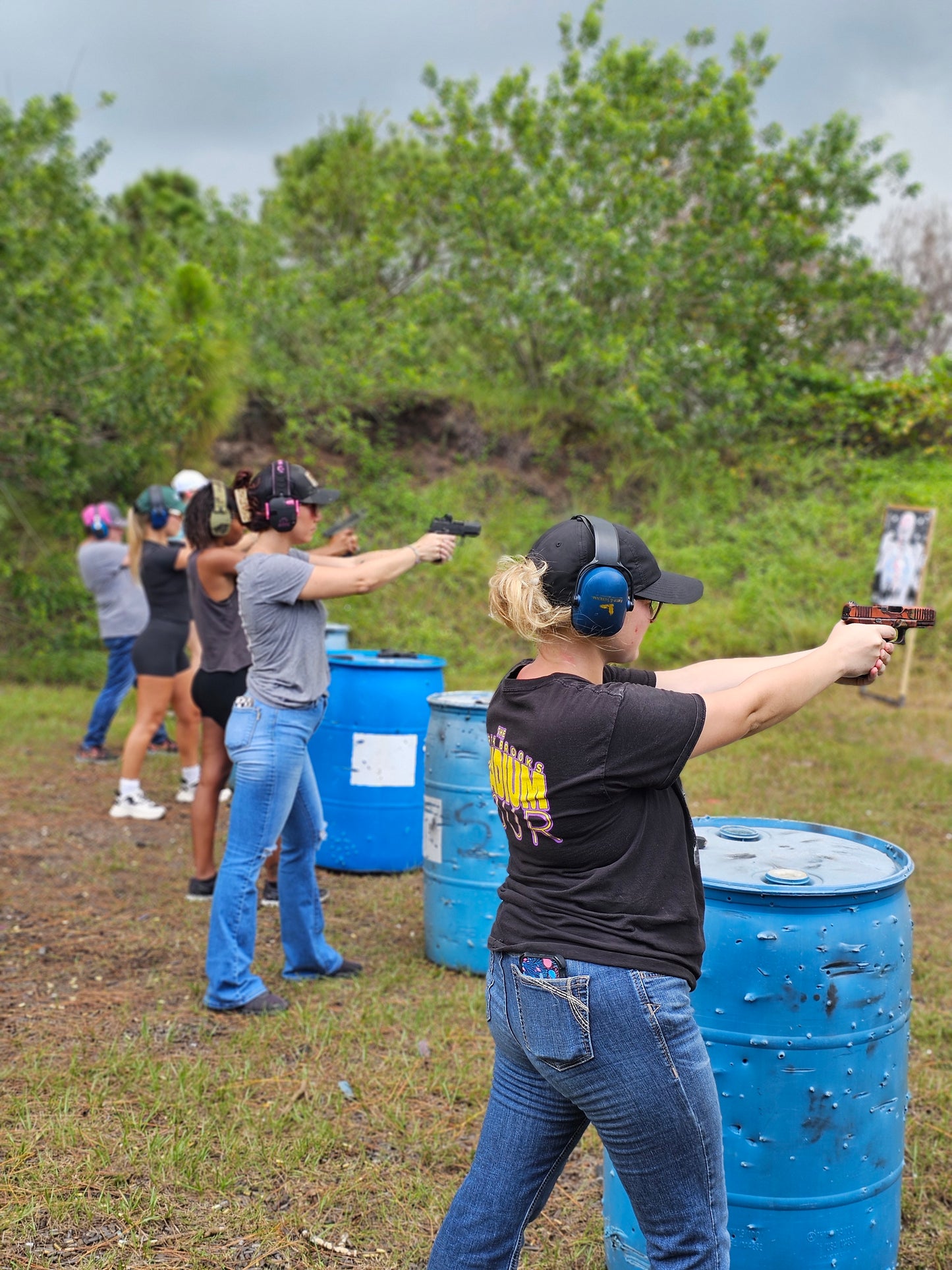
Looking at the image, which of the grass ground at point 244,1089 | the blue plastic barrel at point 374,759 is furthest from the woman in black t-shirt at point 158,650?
the blue plastic barrel at point 374,759

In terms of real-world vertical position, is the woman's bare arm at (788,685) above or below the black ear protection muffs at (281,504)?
below

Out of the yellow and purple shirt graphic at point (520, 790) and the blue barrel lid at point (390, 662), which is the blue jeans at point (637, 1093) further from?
the blue barrel lid at point (390, 662)

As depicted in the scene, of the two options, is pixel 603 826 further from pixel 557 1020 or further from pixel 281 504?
pixel 281 504

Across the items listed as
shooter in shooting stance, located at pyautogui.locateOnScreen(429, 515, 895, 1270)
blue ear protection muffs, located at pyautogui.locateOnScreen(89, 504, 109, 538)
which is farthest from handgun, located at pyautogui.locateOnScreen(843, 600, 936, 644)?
blue ear protection muffs, located at pyautogui.locateOnScreen(89, 504, 109, 538)

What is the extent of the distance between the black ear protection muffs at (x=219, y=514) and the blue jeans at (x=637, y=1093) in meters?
3.13

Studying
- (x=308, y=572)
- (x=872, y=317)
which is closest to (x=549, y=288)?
(x=872, y=317)

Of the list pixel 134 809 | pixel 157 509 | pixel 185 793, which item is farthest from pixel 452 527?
pixel 185 793

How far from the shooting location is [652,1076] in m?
1.74

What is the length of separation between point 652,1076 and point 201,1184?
1.78 m

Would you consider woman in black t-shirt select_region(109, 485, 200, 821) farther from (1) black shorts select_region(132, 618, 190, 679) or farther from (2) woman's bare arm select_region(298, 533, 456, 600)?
(2) woman's bare arm select_region(298, 533, 456, 600)

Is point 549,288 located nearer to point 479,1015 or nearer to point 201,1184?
point 479,1015

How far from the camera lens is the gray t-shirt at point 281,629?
3787 mm

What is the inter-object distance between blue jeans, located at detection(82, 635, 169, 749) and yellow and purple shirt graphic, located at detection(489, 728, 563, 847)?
21.9 feet

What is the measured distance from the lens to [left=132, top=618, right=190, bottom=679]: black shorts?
657 cm
